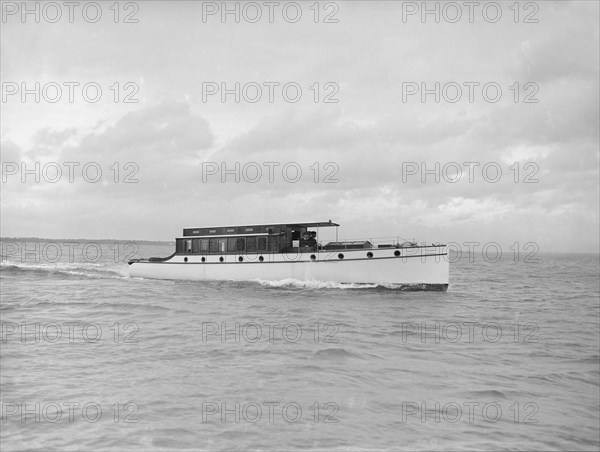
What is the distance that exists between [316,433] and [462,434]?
127 inches

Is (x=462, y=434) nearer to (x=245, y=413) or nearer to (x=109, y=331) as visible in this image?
(x=245, y=413)

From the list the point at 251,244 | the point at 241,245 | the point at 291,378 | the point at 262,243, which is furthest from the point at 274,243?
the point at 291,378

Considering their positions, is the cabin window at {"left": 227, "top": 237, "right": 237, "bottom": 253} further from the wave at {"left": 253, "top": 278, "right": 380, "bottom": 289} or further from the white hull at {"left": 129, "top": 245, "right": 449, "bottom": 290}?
the wave at {"left": 253, "top": 278, "right": 380, "bottom": 289}

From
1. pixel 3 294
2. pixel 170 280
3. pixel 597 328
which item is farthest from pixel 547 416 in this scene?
pixel 170 280

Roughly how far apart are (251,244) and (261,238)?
1.20 meters

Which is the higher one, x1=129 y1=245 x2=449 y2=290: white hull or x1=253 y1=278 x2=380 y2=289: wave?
x1=129 y1=245 x2=449 y2=290: white hull

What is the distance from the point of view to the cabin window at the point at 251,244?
40.4 m

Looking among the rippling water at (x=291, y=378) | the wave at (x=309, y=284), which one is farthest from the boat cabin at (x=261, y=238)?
the rippling water at (x=291, y=378)

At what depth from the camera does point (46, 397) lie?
38.1ft

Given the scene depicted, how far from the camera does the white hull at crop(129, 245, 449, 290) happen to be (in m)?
35.6

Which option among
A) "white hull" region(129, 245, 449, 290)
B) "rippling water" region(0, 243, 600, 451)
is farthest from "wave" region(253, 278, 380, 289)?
"rippling water" region(0, 243, 600, 451)

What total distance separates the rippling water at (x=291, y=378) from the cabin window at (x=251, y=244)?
11860mm

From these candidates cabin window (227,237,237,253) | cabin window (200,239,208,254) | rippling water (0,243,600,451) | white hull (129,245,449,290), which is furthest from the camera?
cabin window (200,239,208,254)

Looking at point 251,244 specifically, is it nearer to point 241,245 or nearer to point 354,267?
point 241,245
